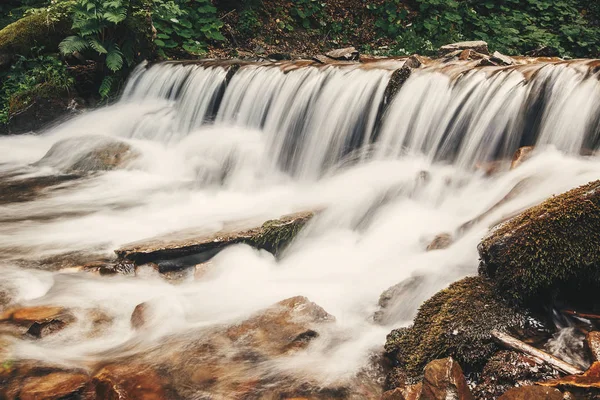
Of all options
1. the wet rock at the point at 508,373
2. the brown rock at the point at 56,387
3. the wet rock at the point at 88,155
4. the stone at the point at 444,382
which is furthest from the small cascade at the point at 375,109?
the brown rock at the point at 56,387

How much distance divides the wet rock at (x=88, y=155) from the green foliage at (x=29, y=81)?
5.70 feet

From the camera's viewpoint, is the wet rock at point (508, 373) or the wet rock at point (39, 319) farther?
the wet rock at point (39, 319)

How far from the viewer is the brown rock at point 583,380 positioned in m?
2.30

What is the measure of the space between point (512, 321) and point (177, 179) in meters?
5.92

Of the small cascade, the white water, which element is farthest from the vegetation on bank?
the white water

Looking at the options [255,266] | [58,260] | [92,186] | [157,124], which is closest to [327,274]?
[255,266]

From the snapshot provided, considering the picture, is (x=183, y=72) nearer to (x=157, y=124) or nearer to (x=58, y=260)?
(x=157, y=124)

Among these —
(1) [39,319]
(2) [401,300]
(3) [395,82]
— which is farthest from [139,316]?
(3) [395,82]

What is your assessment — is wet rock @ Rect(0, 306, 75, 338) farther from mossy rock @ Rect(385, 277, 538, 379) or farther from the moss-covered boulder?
the moss-covered boulder

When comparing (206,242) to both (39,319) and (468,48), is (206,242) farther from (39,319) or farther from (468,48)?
(468,48)

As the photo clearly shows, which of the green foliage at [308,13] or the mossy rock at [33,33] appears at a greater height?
the green foliage at [308,13]

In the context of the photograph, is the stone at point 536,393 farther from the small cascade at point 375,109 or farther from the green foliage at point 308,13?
the green foliage at point 308,13

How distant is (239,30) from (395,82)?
7486 mm

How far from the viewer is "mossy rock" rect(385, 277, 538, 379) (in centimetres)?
289
